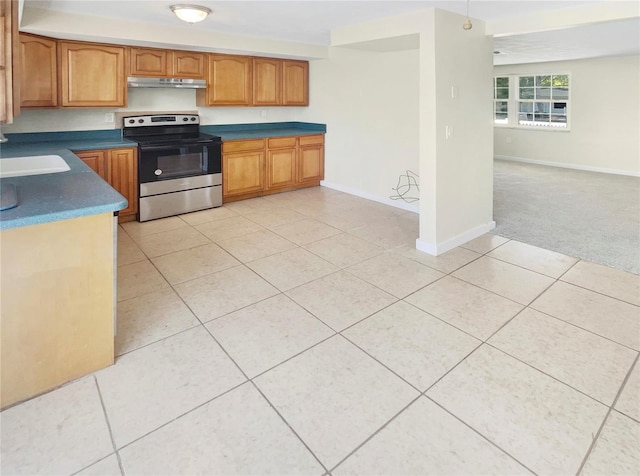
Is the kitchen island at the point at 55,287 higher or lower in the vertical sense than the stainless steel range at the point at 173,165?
lower

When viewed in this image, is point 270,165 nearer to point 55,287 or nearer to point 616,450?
point 55,287

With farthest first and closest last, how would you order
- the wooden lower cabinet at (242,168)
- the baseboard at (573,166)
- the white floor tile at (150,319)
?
the baseboard at (573,166) → the wooden lower cabinet at (242,168) → the white floor tile at (150,319)

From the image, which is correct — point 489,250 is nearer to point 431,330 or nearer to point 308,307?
point 431,330

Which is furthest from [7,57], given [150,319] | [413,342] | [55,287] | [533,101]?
[533,101]

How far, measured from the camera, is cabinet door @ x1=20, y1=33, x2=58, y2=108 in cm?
358

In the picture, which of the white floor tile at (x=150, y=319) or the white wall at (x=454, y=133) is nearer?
the white floor tile at (x=150, y=319)

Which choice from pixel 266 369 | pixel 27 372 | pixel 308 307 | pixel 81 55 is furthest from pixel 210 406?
pixel 81 55

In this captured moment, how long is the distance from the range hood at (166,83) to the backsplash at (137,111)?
0.35 meters

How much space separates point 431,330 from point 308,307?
2.60ft

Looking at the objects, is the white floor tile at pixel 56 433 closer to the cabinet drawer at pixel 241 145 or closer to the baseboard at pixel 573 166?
the cabinet drawer at pixel 241 145

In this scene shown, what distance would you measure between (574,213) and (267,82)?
4274 mm

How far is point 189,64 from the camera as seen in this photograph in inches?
184

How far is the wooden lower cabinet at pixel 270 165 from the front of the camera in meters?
5.16

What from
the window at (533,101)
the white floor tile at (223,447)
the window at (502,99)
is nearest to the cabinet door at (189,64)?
the white floor tile at (223,447)
